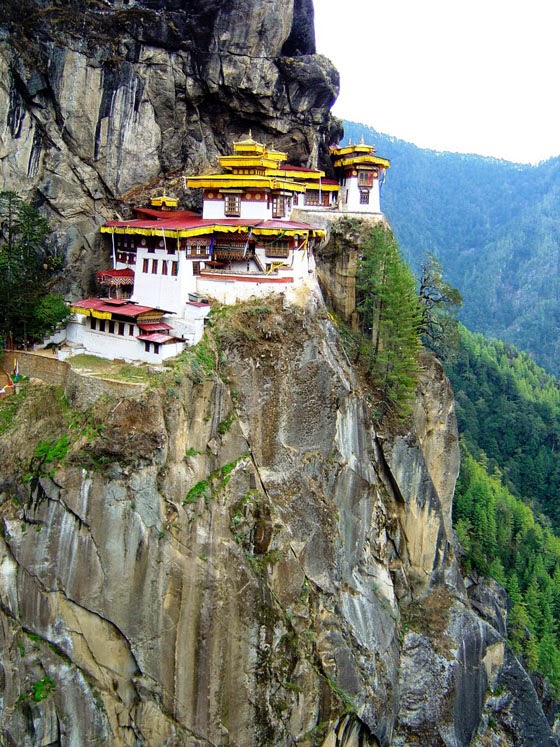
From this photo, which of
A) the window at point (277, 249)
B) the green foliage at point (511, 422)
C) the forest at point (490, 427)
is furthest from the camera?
the green foliage at point (511, 422)

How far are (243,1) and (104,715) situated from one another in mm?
36765

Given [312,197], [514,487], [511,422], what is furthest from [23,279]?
[511,422]

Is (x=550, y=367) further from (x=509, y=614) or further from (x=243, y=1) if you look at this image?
(x=243, y=1)

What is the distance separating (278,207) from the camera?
39.6m

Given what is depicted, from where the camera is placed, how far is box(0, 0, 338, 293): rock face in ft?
125

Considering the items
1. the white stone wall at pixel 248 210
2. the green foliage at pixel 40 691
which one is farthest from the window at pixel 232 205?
the green foliage at pixel 40 691

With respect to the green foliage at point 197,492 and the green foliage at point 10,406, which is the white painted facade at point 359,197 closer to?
the green foliage at point 197,492

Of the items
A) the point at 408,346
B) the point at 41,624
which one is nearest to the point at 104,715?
the point at 41,624

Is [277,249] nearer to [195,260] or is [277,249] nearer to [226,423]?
[195,260]

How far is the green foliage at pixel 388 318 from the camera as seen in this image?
40.7 metres

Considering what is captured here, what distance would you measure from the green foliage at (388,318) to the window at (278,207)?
5.39 meters

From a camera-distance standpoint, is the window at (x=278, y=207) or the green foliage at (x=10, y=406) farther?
the window at (x=278, y=207)

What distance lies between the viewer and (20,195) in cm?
3797

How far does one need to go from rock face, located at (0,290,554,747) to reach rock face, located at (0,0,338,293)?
481 inches
